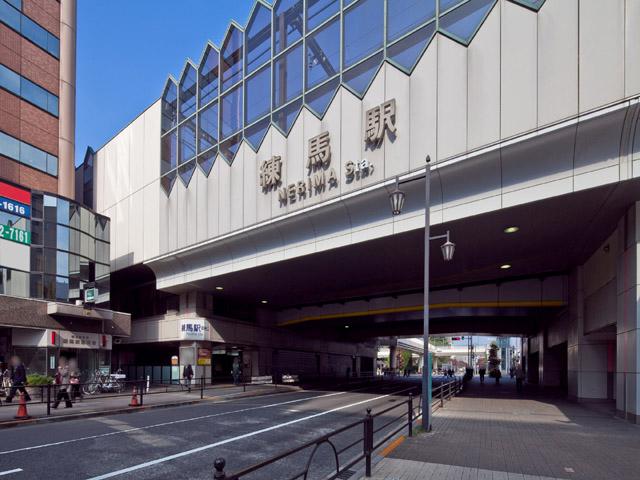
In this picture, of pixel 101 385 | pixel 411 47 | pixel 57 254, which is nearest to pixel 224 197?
pixel 57 254

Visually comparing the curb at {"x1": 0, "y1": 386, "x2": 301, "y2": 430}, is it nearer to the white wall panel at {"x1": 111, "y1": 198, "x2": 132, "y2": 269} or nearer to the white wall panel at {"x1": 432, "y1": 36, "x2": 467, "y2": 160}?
the white wall panel at {"x1": 432, "y1": 36, "x2": 467, "y2": 160}

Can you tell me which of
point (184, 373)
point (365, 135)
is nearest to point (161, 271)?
point (184, 373)

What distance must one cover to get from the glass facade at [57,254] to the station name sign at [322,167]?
12.1 m

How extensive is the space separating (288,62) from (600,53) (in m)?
14.9

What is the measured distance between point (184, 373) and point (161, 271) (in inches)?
271

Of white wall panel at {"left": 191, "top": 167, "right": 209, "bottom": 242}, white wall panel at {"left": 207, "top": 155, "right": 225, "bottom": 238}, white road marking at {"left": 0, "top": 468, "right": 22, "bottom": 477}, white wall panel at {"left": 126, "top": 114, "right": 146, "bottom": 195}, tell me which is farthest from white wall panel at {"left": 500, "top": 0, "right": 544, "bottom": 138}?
white wall panel at {"left": 126, "top": 114, "right": 146, "bottom": 195}

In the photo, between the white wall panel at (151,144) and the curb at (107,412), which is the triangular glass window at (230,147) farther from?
the curb at (107,412)

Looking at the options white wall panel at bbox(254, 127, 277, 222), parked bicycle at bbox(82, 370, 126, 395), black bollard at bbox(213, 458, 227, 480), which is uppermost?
white wall panel at bbox(254, 127, 277, 222)

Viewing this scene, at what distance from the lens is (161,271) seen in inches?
1288

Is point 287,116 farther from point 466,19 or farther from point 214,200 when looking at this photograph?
point 466,19

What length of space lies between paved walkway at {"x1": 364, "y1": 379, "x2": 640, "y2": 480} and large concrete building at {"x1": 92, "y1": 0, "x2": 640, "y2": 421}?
219 cm

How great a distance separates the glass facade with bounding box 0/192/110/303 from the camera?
2488 cm

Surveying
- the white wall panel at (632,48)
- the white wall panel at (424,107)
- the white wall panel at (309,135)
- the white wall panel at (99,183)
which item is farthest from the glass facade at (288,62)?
the white wall panel at (99,183)

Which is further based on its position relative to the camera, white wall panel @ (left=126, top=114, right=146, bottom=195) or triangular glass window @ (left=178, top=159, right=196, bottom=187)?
white wall panel @ (left=126, top=114, right=146, bottom=195)
